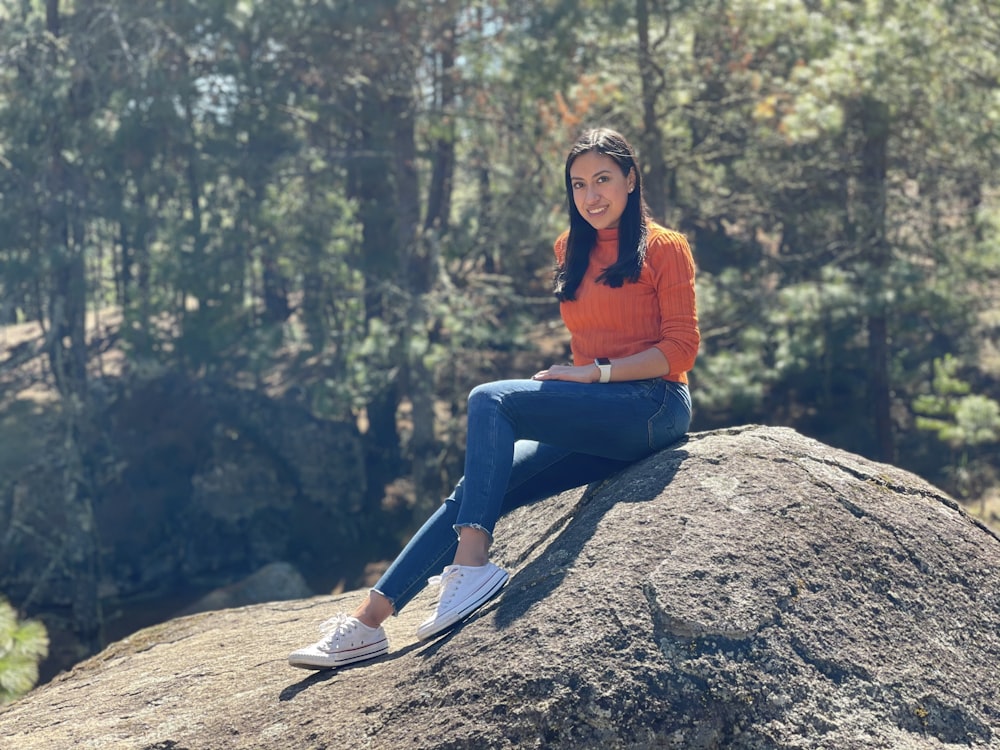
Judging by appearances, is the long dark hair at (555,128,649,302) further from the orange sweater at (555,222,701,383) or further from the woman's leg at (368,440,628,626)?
the woman's leg at (368,440,628,626)

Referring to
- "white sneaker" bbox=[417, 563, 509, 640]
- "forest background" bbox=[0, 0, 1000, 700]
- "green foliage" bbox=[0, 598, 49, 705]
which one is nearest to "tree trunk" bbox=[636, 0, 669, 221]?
"forest background" bbox=[0, 0, 1000, 700]

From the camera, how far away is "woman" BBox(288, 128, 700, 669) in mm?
3607

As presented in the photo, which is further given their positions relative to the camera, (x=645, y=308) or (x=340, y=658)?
(x=645, y=308)

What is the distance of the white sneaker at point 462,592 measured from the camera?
346 cm

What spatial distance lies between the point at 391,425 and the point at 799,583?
1466 centimetres

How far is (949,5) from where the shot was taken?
1272 cm

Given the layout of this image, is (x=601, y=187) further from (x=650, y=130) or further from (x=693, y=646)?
(x=650, y=130)

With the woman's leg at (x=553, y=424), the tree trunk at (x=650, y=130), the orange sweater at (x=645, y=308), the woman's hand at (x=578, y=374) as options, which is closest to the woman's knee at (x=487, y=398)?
the woman's leg at (x=553, y=424)

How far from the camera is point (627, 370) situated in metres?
3.82

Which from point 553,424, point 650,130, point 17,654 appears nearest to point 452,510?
point 553,424

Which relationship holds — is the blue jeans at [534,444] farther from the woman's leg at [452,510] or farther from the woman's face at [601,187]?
the woman's face at [601,187]

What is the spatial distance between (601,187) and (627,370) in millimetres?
672

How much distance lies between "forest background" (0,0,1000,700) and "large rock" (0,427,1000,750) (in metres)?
9.64

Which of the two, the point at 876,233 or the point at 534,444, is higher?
the point at 876,233
